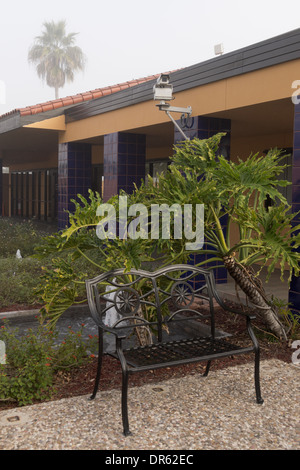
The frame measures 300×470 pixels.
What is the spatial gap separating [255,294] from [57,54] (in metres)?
55.1

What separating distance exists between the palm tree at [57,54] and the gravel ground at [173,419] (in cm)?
5424

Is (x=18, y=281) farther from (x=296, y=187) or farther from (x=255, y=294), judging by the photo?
(x=296, y=187)

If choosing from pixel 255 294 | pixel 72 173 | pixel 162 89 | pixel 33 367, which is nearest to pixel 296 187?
pixel 255 294

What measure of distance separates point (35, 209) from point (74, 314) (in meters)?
18.5

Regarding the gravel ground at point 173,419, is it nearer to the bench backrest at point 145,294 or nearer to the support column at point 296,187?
the bench backrest at point 145,294

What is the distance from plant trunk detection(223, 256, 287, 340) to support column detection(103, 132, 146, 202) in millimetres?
6513

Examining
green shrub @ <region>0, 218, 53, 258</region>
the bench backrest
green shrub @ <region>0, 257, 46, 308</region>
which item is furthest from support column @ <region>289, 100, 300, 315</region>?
green shrub @ <region>0, 218, 53, 258</region>

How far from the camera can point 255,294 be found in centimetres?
548

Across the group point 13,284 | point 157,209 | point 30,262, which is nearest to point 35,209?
point 30,262

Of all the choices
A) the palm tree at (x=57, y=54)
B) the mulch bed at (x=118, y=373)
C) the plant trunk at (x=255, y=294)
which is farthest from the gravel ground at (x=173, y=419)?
the palm tree at (x=57, y=54)

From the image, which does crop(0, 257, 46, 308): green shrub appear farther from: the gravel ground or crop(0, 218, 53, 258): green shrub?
the gravel ground

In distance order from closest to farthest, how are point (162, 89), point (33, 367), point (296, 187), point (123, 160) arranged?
1. point (33, 367)
2. point (296, 187)
3. point (162, 89)
4. point (123, 160)
